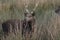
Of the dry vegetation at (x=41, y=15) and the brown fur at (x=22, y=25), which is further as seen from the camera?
the brown fur at (x=22, y=25)

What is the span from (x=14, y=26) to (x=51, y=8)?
6.63 ft

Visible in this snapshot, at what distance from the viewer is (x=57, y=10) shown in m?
7.43

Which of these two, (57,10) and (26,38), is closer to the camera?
(26,38)

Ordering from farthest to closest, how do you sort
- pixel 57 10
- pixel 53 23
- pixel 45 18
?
pixel 57 10, pixel 45 18, pixel 53 23

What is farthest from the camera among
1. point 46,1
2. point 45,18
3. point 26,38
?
point 46,1

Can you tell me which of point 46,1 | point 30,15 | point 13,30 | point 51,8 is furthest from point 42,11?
point 13,30

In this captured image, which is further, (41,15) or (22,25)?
(41,15)

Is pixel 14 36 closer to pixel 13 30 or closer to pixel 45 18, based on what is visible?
pixel 13 30

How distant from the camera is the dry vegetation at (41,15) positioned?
5.40 meters

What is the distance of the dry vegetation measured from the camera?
5.40 meters

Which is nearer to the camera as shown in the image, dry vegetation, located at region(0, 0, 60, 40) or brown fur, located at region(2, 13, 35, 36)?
dry vegetation, located at region(0, 0, 60, 40)

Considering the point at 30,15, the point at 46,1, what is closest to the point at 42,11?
the point at 46,1

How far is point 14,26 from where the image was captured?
6.14 meters

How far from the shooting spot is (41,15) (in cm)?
712
